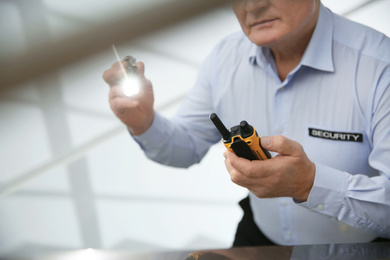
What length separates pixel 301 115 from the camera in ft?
2.19

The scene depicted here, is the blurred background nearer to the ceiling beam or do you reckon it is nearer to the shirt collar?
the shirt collar

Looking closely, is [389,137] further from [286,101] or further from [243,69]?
[243,69]

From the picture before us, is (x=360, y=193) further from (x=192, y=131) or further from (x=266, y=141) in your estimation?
(x=192, y=131)

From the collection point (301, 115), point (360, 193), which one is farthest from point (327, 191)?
point (301, 115)

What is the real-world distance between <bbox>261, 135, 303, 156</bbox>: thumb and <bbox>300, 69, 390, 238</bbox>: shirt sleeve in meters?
0.08

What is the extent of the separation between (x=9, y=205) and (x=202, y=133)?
1143 millimetres

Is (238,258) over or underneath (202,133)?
underneath

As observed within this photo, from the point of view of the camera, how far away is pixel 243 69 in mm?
759

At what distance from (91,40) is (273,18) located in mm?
488

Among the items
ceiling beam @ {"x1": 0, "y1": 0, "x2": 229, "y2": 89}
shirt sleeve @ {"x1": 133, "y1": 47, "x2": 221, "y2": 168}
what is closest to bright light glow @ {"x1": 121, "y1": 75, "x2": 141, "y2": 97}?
shirt sleeve @ {"x1": 133, "y1": 47, "x2": 221, "y2": 168}

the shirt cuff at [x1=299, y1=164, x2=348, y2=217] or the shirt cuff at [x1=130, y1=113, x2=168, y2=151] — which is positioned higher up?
the shirt cuff at [x1=130, y1=113, x2=168, y2=151]

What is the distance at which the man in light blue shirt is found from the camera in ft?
1.79

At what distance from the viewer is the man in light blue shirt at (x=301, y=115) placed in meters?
0.55

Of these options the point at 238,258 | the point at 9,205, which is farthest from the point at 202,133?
the point at 9,205
